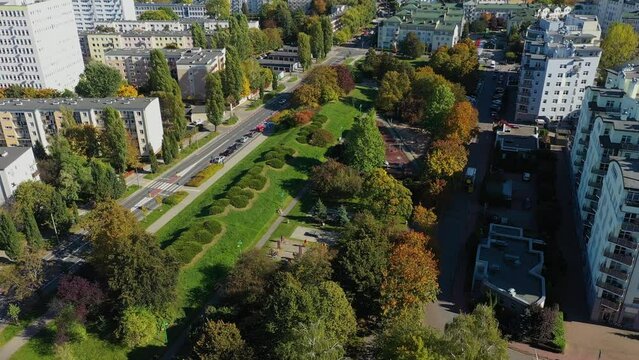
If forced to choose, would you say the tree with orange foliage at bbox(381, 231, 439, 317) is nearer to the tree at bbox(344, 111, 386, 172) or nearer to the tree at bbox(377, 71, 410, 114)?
the tree at bbox(344, 111, 386, 172)

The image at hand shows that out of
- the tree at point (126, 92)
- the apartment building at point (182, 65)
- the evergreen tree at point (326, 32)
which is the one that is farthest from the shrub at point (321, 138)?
the evergreen tree at point (326, 32)

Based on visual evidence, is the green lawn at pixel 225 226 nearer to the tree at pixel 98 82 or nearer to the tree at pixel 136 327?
the tree at pixel 136 327

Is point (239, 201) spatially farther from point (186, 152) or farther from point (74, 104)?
point (74, 104)

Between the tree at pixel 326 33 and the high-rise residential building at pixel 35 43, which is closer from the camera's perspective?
the high-rise residential building at pixel 35 43

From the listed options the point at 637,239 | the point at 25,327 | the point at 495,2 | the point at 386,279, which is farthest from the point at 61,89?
the point at 495,2

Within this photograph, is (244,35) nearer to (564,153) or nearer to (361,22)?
(361,22)

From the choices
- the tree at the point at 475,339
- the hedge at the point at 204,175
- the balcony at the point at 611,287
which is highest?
the tree at the point at 475,339

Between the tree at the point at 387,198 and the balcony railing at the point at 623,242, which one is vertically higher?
the balcony railing at the point at 623,242

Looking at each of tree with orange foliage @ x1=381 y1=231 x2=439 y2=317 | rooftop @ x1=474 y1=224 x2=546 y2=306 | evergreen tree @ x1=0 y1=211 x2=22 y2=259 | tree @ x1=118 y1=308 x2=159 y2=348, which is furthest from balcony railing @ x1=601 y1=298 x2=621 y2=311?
evergreen tree @ x1=0 y1=211 x2=22 y2=259
